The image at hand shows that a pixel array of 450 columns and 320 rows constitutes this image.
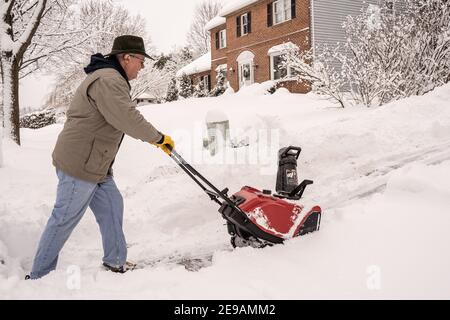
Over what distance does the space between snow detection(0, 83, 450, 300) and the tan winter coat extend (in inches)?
32.6

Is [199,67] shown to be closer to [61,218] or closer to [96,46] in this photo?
[96,46]

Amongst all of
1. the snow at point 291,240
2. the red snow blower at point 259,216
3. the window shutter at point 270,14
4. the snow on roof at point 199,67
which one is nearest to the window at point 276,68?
the window shutter at point 270,14

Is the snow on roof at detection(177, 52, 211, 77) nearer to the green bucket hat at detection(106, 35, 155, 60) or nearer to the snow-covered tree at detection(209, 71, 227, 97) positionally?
the snow-covered tree at detection(209, 71, 227, 97)

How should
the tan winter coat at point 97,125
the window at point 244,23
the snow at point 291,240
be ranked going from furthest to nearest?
Result: the window at point 244,23 < the tan winter coat at point 97,125 < the snow at point 291,240

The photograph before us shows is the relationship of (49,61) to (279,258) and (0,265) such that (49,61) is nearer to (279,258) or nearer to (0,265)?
(0,265)

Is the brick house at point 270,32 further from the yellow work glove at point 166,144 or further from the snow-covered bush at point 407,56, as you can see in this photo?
the yellow work glove at point 166,144

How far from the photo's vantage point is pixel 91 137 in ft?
10.0

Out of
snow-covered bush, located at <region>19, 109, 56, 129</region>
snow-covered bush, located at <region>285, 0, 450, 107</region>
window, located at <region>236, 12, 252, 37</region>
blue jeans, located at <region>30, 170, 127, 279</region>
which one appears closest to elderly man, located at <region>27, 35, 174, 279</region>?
blue jeans, located at <region>30, 170, 127, 279</region>

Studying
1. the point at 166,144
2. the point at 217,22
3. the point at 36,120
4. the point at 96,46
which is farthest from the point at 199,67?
the point at 166,144

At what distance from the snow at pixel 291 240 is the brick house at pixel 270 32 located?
31.4 feet

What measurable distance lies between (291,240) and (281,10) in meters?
18.5

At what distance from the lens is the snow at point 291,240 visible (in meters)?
2.73

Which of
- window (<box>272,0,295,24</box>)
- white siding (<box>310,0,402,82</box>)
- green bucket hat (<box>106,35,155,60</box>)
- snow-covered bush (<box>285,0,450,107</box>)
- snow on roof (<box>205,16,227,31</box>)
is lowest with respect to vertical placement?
green bucket hat (<box>106,35,155,60</box>)

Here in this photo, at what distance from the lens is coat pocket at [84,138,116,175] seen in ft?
10.0
